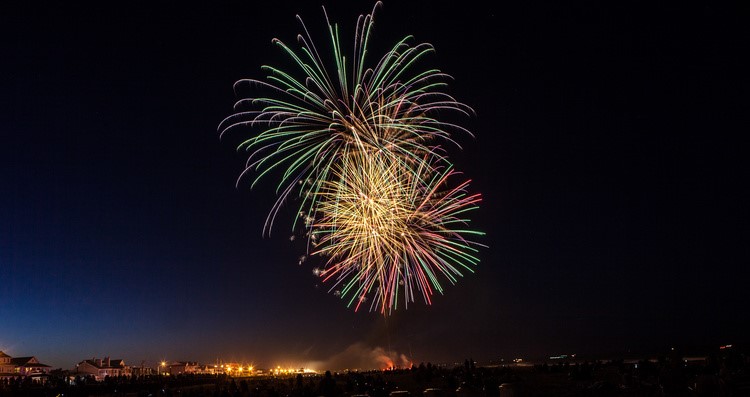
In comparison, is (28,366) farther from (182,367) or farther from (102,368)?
(182,367)

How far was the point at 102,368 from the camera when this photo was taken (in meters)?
95.7

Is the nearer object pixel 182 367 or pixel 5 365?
pixel 5 365

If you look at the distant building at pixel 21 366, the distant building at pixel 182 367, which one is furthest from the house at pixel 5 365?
the distant building at pixel 182 367

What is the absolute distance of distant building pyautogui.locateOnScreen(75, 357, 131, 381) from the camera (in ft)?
307

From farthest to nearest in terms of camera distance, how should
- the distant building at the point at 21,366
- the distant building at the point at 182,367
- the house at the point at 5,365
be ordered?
the distant building at the point at 182,367
the distant building at the point at 21,366
the house at the point at 5,365

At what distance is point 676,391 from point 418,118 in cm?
1482

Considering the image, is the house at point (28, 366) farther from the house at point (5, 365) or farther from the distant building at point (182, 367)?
the distant building at point (182, 367)

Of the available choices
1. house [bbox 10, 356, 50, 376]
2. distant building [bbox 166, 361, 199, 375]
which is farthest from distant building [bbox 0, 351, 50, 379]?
distant building [bbox 166, 361, 199, 375]

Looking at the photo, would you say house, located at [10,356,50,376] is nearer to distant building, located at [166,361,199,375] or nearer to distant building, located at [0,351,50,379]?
distant building, located at [0,351,50,379]

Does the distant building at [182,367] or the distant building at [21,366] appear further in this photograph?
the distant building at [182,367]

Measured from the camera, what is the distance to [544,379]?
29969 millimetres

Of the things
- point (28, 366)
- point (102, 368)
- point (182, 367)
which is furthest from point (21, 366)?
point (182, 367)

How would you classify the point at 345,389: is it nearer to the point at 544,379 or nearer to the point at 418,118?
the point at 544,379

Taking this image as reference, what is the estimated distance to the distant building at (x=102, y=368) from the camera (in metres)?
93.7
